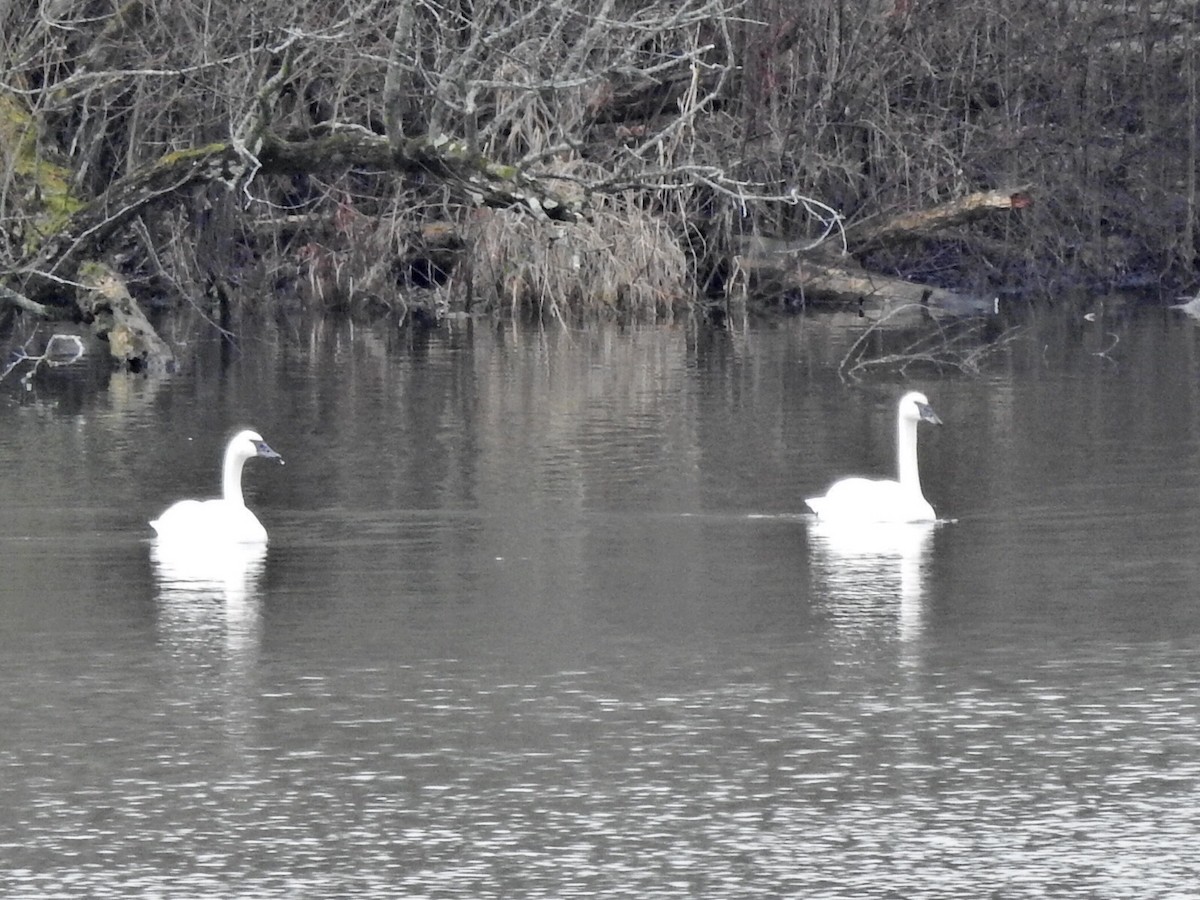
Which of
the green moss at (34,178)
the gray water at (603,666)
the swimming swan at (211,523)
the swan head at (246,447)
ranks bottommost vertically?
the gray water at (603,666)

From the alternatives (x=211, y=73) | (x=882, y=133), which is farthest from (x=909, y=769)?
(x=882, y=133)

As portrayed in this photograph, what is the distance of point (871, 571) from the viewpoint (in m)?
12.4

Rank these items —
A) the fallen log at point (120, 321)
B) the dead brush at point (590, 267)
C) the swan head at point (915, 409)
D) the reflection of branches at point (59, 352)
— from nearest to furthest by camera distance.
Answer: the swan head at point (915, 409) < the fallen log at point (120, 321) < the reflection of branches at point (59, 352) < the dead brush at point (590, 267)

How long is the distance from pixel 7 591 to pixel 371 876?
507cm

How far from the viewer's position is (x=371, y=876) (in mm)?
7121

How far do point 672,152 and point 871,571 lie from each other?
17283mm

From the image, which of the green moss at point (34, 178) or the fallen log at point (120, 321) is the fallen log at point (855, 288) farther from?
the green moss at point (34, 178)

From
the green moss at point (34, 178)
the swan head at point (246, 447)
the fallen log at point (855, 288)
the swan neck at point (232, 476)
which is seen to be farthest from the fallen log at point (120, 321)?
the fallen log at point (855, 288)

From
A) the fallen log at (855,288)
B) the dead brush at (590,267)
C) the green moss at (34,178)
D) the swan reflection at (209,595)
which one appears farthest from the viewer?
the fallen log at (855,288)

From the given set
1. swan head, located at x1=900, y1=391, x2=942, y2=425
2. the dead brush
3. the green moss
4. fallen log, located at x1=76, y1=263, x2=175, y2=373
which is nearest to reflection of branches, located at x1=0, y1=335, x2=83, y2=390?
fallen log, located at x1=76, y1=263, x2=175, y2=373

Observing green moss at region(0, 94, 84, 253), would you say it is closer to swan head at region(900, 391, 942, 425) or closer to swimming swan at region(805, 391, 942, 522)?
swan head at region(900, 391, 942, 425)

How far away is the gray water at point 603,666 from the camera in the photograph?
7.35m

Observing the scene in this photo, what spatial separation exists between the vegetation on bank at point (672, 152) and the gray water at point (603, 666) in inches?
265

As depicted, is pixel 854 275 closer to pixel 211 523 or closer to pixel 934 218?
pixel 934 218
